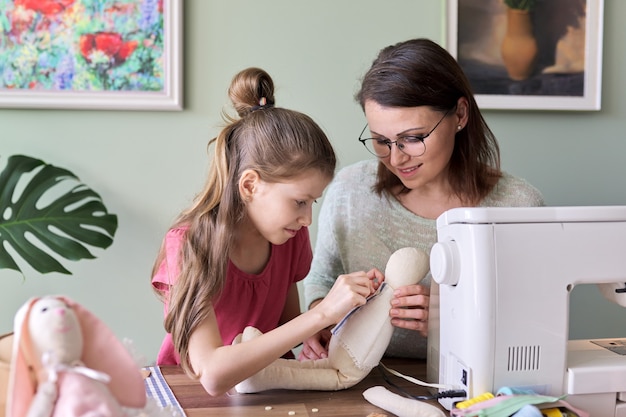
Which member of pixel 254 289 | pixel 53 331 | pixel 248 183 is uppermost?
pixel 248 183

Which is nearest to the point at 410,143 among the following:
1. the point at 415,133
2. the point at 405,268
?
the point at 415,133

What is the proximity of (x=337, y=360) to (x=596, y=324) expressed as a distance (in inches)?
50.1

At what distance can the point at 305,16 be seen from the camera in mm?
1878

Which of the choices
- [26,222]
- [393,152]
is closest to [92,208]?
[26,222]

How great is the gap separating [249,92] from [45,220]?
0.74m

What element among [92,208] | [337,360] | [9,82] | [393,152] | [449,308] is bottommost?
[337,360]

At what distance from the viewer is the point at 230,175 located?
1.24m

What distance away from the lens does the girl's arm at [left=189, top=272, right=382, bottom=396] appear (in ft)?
3.47

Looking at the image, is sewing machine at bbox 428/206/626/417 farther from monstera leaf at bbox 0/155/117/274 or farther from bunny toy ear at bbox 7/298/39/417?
monstera leaf at bbox 0/155/117/274

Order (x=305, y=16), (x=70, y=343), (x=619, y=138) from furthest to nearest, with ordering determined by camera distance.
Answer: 1. (x=619, y=138)
2. (x=305, y=16)
3. (x=70, y=343)

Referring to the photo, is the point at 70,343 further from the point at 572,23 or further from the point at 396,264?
the point at 572,23

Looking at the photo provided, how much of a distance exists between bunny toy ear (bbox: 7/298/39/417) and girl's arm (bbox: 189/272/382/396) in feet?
1.47

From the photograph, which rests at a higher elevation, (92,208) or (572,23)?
(572,23)

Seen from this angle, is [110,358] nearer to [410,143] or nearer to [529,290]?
[529,290]
